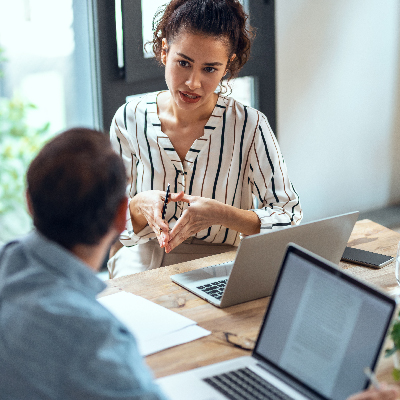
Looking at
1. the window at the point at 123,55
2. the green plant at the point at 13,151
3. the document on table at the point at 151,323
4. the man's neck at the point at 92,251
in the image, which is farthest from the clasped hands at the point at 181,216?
the green plant at the point at 13,151

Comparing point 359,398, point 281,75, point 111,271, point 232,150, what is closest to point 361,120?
point 281,75

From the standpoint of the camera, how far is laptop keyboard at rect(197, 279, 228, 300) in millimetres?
1463

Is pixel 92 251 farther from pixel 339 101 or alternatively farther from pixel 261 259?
pixel 339 101

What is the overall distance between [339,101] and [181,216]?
92.0 inches

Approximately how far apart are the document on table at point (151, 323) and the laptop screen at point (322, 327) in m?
0.21

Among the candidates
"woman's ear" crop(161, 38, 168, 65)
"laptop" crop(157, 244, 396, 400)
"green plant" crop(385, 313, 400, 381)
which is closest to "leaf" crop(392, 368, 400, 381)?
"green plant" crop(385, 313, 400, 381)

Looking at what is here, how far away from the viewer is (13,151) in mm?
2877

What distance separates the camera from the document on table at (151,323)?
1222 mm

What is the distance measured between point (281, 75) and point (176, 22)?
66.6 inches

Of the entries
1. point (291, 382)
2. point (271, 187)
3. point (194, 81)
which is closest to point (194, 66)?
point (194, 81)

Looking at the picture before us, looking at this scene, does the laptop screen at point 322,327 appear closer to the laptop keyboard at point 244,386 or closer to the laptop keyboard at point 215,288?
the laptop keyboard at point 244,386

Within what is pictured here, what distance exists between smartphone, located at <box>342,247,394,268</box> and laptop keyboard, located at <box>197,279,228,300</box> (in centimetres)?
41

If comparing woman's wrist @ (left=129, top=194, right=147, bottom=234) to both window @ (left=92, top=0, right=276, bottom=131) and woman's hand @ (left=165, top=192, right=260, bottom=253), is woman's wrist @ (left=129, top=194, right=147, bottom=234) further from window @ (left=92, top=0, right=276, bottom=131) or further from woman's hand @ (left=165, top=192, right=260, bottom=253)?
window @ (left=92, top=0, right=276, bottom=131)

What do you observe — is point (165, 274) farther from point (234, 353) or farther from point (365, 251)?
point (365, 251)
